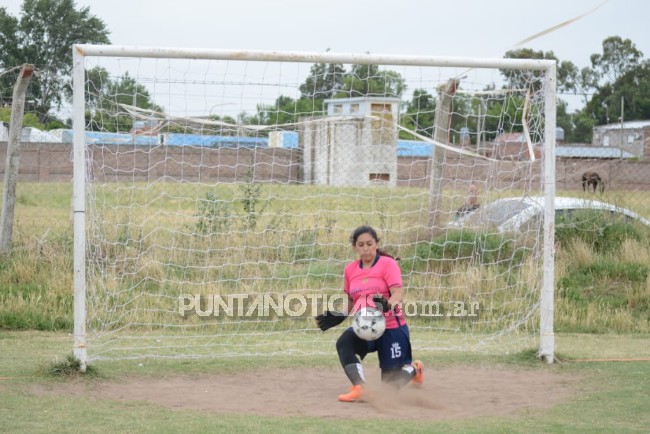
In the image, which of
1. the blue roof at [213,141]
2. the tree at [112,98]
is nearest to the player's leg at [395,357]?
the tree at [112,98]

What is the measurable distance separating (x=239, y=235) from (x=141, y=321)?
5.55ft

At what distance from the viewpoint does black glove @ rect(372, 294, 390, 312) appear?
759 cm

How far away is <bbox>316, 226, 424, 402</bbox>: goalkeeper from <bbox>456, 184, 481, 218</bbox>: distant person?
411cm

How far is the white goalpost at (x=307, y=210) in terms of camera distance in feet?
32.2

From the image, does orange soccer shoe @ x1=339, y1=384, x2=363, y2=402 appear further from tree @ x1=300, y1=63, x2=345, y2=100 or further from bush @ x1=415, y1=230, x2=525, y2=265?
bush @ x1=415, y1=230, x2=525, y2=265

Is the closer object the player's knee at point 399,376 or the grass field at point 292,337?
the grass field at point 292,337

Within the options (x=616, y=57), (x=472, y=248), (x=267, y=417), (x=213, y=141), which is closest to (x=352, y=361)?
(x=267, y=417)

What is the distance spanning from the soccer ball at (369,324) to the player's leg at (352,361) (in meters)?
0.18

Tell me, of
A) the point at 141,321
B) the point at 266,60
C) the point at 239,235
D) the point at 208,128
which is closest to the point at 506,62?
the point at 266,60

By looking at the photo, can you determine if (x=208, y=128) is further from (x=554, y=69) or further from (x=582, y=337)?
(x=582, y=337)

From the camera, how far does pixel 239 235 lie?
1173 centimetres

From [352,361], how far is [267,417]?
1127 mm

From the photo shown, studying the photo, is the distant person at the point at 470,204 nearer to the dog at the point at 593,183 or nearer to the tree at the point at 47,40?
the dog at the point at 593,183

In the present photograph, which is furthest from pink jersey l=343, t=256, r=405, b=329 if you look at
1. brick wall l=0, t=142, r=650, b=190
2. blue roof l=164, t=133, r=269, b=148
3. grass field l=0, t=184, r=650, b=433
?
blue roof l=164, t=133, r=269, b=148
